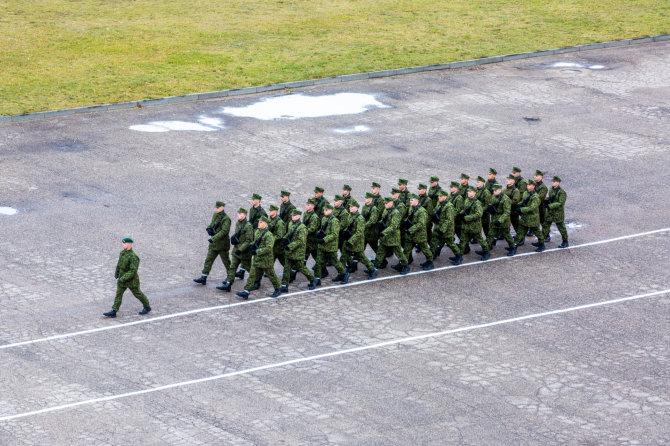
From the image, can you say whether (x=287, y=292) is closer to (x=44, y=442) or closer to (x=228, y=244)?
(x=228, y=244)

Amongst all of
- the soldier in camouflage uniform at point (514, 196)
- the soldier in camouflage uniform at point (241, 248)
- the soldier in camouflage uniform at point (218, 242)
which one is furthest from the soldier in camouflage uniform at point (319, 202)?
the soldier in camouflage uniform at point (514, 196)

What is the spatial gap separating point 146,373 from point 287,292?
11.6 ft

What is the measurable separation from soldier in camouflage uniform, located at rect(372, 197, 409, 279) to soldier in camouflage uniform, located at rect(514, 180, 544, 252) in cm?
229

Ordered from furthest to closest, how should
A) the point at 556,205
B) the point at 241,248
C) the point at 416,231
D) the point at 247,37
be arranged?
the point at 247,37 < the point at 556,205 < the point at 416,231 < the point at 241,248

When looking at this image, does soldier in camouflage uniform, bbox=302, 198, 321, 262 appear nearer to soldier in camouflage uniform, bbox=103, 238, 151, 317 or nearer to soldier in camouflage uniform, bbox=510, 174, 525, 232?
soldier in camouflage uniform, bbox=103, 238, 151, 317

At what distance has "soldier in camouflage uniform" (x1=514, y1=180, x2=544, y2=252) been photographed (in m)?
19.3

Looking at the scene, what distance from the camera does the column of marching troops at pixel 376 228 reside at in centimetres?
1788

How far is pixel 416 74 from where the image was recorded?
30.2 m

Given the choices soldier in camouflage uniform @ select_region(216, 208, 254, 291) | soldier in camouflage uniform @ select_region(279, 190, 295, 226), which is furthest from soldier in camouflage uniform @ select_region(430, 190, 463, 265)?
soldier in camouflage uniform @ select_region(216, 208, 254, 291)

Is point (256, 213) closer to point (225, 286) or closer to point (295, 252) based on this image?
point (295, 252)

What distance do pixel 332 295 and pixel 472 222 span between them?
3.00 metres

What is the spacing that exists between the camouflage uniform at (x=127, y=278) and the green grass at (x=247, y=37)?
11223mm

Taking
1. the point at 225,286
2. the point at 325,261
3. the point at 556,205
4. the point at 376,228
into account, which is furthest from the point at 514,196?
the point at 225,286

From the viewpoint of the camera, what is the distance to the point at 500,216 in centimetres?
1925
